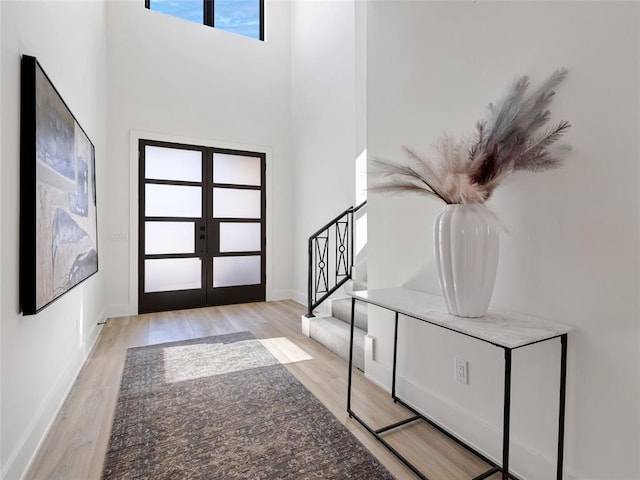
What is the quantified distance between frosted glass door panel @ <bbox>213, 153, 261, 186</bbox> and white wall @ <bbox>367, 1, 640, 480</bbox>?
3.55m

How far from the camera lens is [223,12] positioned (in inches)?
208

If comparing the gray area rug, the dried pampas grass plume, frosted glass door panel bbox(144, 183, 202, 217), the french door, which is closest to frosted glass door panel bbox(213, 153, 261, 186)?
the french door

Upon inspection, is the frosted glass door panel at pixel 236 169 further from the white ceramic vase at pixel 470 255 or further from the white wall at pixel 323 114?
the white ceramic vase at pixel 470 255

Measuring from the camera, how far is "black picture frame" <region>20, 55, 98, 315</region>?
159 cm

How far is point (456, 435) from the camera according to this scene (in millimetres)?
1781

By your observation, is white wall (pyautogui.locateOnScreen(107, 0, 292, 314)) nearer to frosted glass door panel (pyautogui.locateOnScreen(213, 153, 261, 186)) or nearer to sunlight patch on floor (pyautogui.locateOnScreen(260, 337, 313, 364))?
frosted glass door panel (pyautogui.locateOnScreen(213, 153, 261, 186))

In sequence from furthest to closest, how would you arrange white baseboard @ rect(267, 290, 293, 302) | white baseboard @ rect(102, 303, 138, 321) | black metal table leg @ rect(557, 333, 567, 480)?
1. white baseboard @ rect(267, 290, 293, 302)
2. white baseboard @ rect(102, 303, 138, 321)
3. black metal table leg @ rect(557, 333, 567, 480)

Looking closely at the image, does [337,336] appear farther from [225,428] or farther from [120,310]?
[120,310]

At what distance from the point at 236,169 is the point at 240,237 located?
1.02 metres

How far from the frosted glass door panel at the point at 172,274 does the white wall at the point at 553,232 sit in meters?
3.62

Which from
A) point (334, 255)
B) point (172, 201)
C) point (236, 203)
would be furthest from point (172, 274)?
point (334, 255)

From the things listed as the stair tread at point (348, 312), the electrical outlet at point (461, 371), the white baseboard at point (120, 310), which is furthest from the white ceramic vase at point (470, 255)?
the white baseboard at point (120, 310)

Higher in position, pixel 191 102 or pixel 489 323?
pixel 191 102

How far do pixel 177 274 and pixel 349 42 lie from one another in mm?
3693
